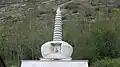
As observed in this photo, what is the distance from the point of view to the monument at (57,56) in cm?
225

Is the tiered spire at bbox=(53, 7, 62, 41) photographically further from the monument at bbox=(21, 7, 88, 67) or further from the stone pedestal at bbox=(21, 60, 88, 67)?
the stone pedestal at bbox=(21, 60, 88, 67)

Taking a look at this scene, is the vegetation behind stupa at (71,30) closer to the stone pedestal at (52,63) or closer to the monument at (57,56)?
the monument at (57,56)

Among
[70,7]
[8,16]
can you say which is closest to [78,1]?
[70,7]

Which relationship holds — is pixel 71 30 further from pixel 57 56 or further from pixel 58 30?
pixel 57 56

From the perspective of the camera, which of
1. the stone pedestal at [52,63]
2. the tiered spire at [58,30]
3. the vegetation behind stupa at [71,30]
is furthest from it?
the vegetation behind stupa at [71,30]

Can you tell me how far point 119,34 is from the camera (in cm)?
830

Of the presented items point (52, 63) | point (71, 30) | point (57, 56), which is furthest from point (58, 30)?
point (71, 30)

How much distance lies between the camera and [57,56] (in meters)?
2.46

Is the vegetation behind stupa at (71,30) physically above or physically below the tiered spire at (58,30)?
below

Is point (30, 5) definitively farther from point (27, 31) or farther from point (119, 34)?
point (119, 34)

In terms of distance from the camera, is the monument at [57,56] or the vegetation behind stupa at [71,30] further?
the vegetation behind stupa at [71,30]

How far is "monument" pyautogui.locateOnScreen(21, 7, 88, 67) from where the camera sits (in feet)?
7.37

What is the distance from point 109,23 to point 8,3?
5661 millimetres

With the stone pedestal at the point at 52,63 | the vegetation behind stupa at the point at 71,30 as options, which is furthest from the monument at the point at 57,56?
the vegetation behind stupa at the point at 71,30
